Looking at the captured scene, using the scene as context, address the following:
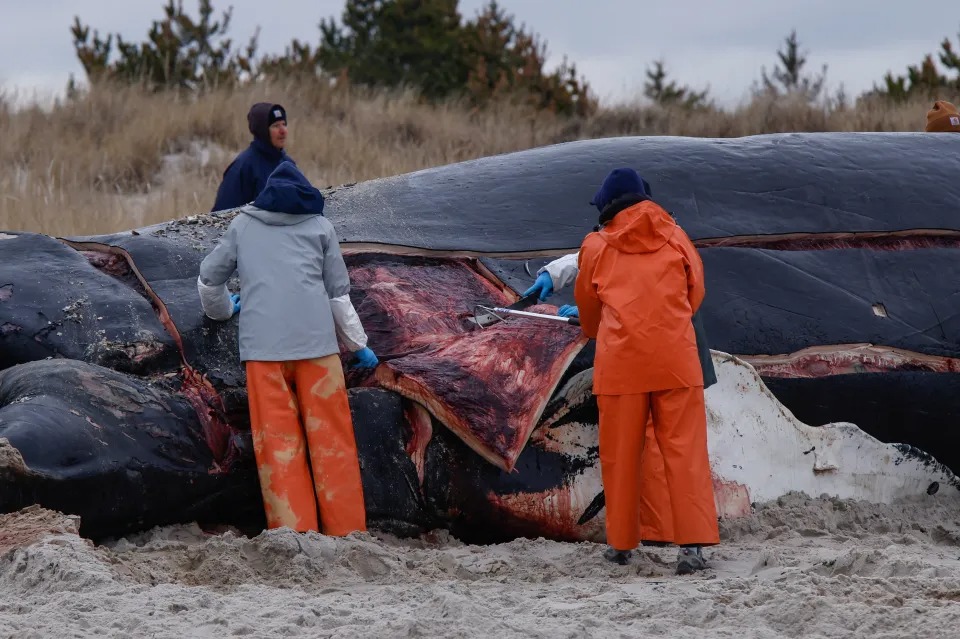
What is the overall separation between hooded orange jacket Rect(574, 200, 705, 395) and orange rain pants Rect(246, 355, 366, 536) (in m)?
1.17

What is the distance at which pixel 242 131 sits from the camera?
1525 centimetres

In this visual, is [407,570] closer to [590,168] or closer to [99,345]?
[99,345]

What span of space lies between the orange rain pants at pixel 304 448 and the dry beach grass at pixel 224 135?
5.40 metres

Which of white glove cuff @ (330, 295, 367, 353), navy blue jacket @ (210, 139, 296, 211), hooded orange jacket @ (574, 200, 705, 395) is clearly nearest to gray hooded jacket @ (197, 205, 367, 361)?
white glove cuff @ (330, 295, 367, 353)

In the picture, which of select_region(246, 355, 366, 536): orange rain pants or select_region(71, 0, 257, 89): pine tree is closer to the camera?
select_region(246, 355, 366, 536): orange rain pants

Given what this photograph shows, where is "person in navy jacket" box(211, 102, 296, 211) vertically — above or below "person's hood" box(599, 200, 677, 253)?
above

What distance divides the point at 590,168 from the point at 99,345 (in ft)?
9.20

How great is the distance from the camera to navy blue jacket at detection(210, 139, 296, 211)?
→ 8102 mm

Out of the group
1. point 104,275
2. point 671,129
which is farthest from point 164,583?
point 671,129

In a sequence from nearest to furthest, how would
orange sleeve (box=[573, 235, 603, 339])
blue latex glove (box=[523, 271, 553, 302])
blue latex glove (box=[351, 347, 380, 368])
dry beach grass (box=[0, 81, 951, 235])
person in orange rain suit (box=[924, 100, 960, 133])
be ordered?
orange sleeve (box=[573, 235, 603, 339])
blue latex glove (box=[351, 347, 380, 368])
blue latex glove (box=[523, 271, 553, 302])
person in orange rain suit (box=[924, 100, 960, 133])
dry beach grass (box=[0, 81, 951, 235])

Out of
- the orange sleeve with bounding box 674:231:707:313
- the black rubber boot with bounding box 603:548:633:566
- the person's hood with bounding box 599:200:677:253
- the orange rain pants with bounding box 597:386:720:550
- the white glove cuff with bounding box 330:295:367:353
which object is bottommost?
the black rubber boot with bounding box 603:548:633:566

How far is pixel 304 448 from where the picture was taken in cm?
596

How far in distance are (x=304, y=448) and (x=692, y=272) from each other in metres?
1.88

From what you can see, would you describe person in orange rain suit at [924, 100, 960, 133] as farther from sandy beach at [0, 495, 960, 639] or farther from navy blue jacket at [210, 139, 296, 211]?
navy blue jacket at [210, 139, 296, 211]
